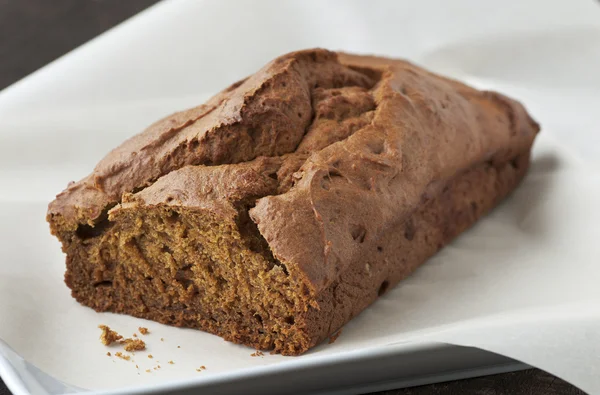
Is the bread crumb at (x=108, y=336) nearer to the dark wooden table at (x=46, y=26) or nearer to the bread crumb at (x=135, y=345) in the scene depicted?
the bread crumb at (x=135, y=345)

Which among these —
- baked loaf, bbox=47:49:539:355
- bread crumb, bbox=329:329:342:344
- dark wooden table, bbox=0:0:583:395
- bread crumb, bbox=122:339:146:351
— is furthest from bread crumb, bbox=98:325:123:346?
dark wooden table, bbox=0:0:583:395

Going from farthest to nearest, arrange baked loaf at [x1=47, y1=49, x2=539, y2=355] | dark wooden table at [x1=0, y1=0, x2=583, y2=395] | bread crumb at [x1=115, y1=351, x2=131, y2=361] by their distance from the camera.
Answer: dark wooden table at [x1=0, y1=0, x2=583, y2=395] → bread crumb at [x1=115, y1=351, x2=131, y2=361] → baked loaf at [x1=47, y1=49, x2=539, y2=355]

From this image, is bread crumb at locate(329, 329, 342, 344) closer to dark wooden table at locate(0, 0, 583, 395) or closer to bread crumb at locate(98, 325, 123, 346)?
bread crumb at locate(98, 325, 123, 346)

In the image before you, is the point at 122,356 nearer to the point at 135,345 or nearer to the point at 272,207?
the point at 135,345

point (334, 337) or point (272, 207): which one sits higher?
point (272, 207)

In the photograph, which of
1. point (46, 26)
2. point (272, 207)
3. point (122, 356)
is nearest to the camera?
point (272, 207)

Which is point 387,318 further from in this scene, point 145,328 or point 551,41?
point 551,41

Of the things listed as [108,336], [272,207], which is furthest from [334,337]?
[108,336]
